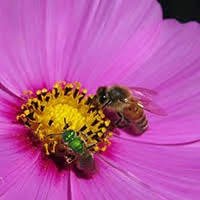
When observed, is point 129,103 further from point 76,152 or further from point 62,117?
point 76,152

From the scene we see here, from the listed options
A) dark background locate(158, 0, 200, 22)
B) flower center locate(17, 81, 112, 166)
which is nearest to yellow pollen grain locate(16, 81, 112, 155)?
flower center locate(17, 81, 112, 166)

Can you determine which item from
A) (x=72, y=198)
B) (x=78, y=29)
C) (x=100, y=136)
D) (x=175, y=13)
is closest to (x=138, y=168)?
(x=100, y=136)

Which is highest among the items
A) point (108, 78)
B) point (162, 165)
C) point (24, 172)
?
point (108, 78)

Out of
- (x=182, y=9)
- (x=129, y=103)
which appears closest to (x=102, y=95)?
(x=129, y=103)

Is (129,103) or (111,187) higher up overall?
(129,103)

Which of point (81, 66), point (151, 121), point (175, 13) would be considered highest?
point (175, 13)

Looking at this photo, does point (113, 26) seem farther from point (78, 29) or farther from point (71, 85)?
point (71, 85)

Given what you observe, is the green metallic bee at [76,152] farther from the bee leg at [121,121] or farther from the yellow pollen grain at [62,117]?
the bee leg at [121,121]
